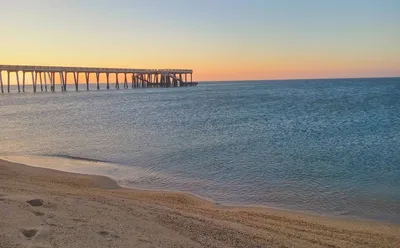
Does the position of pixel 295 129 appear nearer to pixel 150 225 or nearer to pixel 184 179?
pixel 184 179

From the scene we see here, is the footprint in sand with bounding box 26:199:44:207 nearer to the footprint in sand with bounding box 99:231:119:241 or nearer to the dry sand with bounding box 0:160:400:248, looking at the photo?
the dry sand with bounding box 0:160:400:248

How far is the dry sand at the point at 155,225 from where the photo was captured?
6.12 metres

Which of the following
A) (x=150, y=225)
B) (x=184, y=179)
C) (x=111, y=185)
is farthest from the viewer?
(x=184, y=179)

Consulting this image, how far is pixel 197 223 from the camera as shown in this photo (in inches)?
292

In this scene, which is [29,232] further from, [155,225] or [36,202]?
[155,225]

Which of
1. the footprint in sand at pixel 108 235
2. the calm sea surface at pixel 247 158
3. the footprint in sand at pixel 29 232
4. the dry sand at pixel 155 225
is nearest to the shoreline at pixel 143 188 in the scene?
the calm sea surface at pixel 247 158

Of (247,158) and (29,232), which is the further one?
(247,158)

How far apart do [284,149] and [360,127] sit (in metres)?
10.7

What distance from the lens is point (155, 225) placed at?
7.08 meters

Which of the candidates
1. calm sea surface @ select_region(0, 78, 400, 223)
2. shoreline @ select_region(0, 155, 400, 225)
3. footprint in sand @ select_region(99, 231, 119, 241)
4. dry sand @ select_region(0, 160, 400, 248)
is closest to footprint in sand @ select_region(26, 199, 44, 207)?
dry sand @ select_region(0, 160, 400, 248)

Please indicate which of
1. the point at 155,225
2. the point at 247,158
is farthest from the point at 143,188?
the point at 247,158

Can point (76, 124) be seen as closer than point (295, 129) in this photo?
No

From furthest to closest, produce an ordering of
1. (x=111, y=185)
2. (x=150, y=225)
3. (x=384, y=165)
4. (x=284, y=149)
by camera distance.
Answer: (x=284, y=149) < (x=384, y=165) < (x=111, y=185) < (x=150, y=225)

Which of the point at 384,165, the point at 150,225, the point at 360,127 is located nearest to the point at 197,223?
the point at 150,225
